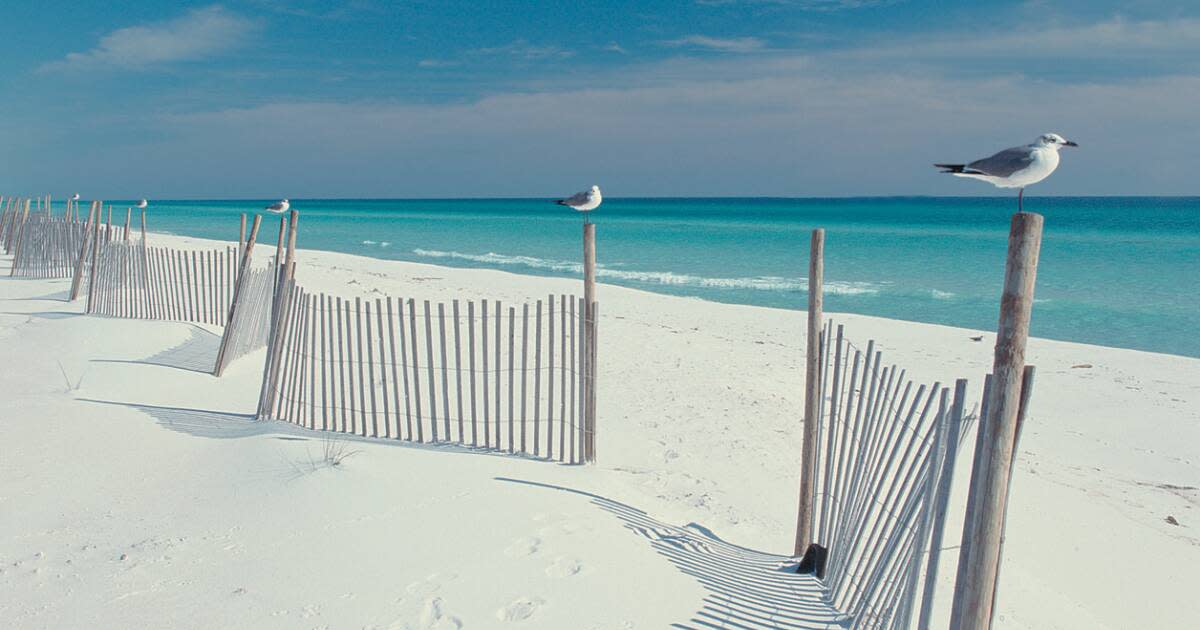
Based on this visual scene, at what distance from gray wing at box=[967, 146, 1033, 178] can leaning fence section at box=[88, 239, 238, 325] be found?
34.1 feet

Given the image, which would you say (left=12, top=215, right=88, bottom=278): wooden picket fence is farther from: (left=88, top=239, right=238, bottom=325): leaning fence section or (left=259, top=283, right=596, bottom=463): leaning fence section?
(left=259, top=283, right=596, bottom=463): leaning fence section

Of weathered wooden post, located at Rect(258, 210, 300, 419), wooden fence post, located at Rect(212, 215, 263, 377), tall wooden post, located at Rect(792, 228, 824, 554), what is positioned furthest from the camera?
wooden fence post, located at Rect(212, 215, 263, 377)

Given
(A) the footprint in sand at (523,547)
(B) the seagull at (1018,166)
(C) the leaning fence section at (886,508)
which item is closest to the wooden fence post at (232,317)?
(A) the footprint in sand at (523,547)

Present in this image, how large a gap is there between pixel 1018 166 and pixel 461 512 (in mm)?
3571

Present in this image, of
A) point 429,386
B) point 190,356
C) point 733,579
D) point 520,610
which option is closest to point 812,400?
point 733,579

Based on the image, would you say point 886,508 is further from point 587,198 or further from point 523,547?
point 587,198

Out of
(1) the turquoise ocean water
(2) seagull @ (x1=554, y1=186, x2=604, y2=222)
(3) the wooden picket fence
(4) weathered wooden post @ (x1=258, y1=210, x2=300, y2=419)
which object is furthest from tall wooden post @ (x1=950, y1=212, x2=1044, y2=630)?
(3) the wooden picket fence

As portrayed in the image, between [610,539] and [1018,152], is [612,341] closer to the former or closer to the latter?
[610,539]

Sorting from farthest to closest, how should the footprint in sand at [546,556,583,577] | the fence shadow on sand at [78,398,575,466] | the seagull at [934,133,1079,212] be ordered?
the fence shadow on sand at [78,398,575,466]
the footprint in sand at [546,556,583,577]
the seagull at [934,133,1079,212]

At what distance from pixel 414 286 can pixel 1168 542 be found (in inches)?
619

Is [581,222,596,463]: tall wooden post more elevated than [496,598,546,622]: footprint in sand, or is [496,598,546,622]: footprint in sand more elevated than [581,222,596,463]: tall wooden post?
[581,222,596,463]: tall wooden post

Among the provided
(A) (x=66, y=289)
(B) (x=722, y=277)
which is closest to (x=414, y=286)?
(A) (x=66, y=289)

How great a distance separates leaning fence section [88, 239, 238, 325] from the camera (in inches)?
454

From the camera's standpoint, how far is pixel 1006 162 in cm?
361
